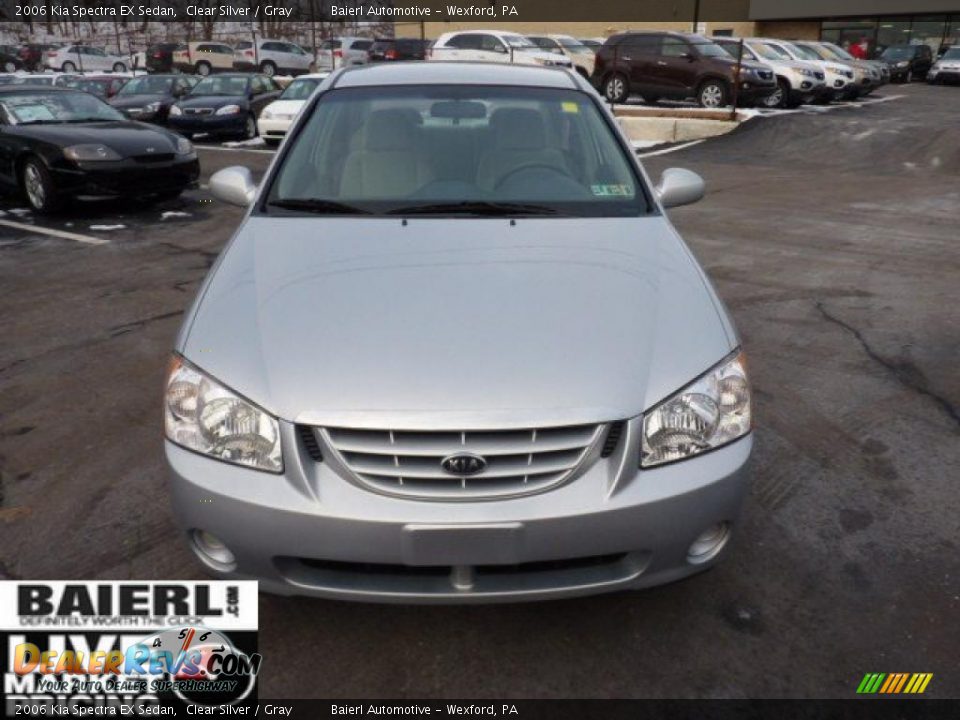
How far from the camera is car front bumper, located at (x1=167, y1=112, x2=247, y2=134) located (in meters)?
14.8

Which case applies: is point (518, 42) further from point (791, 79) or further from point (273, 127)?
point (273, 127)

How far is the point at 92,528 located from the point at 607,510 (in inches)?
81.4

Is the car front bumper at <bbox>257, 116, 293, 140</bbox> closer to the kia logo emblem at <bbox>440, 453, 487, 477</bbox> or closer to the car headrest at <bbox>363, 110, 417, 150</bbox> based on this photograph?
the car headrest at <bbox>363, 110, 417, 150</bbox>

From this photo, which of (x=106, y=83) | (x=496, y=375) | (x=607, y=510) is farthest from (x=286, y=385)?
(x=106, y=83)

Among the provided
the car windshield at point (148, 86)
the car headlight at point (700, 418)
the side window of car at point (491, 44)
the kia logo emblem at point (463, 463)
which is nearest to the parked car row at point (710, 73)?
the side window of car at point (491, 44)

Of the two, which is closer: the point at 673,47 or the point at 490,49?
the point at 673,47

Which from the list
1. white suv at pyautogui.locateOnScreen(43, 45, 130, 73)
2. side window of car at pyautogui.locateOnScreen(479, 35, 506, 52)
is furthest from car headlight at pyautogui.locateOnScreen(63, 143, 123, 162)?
white suv at pyautogui.locateOnScreen(43, 45, 130, 73)

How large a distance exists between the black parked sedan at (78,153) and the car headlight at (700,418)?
7927 millimetres

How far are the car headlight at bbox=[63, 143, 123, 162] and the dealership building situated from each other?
2899cm

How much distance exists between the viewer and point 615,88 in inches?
741

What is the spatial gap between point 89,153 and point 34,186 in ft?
3.04

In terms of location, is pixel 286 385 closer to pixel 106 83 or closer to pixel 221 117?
pixel 221 117

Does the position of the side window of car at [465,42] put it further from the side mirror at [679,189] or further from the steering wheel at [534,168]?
the steering wheel at [534,168]

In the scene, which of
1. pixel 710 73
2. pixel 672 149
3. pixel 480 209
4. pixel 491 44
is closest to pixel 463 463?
pixel 480 209
